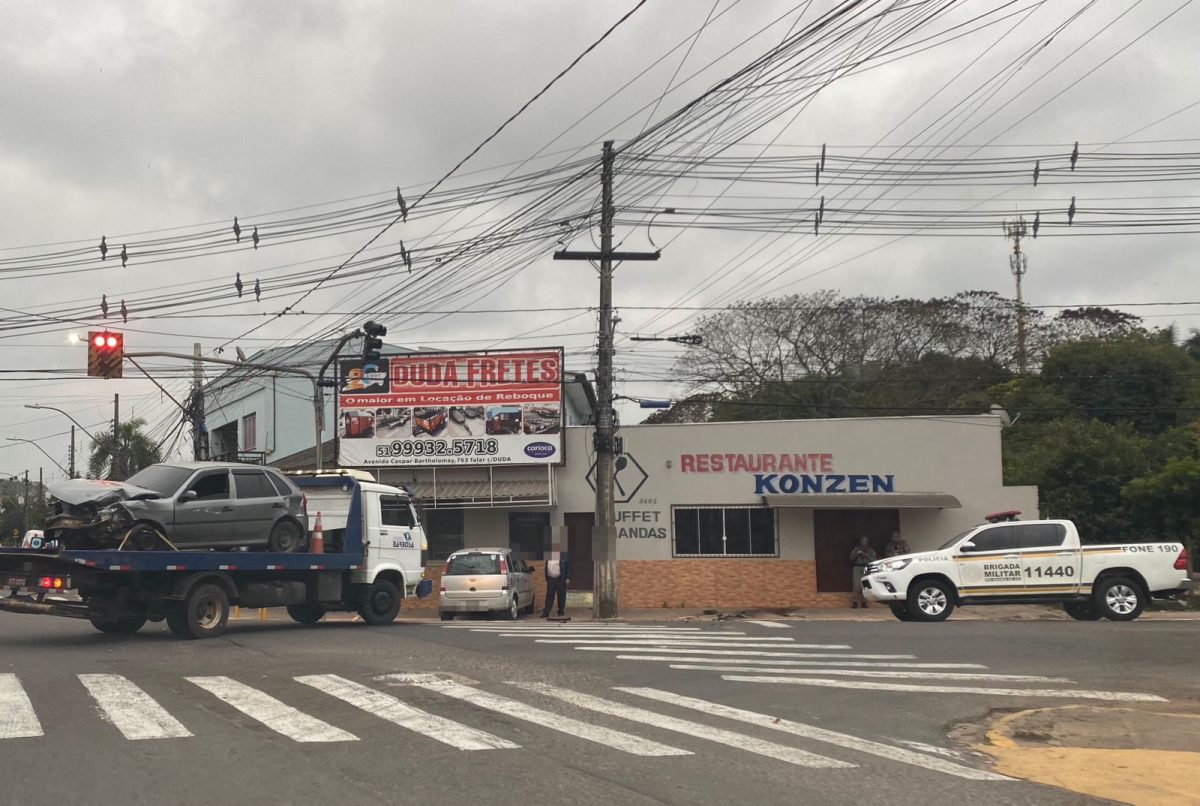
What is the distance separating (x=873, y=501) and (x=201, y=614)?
657 inches

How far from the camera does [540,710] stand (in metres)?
10.1

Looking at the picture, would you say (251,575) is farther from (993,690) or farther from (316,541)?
(993,690)

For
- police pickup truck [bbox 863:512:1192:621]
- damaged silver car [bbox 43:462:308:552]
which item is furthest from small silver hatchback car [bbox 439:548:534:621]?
police pickup truck [bbox 863:512:1192:621]

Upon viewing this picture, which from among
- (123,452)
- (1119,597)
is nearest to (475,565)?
(1119,597)

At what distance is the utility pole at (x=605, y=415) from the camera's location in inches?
982

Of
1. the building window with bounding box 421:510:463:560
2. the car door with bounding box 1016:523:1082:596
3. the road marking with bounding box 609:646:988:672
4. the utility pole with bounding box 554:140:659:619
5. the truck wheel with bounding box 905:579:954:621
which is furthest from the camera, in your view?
the building window with bounding box 421:510:463:560

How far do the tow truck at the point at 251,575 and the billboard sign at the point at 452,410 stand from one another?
767cm

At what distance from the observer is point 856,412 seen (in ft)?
150

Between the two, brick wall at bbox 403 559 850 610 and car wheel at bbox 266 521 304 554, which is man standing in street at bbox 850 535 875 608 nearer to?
brick wall at bbox 403 559 850 610

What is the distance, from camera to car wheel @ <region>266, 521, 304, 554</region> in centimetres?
1802

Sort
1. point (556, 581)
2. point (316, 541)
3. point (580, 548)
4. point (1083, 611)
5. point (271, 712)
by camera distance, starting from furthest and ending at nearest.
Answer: point (580, 548)
point (556, 581)
point (1083, 611)
point (316, 541)
point (271, 712)

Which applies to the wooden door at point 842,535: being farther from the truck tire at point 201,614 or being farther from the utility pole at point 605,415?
the truck tire at point 201,614

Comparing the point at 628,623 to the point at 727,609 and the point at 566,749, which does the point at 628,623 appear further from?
the point at 566,749

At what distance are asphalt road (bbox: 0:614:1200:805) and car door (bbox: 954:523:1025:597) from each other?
2.66 m
